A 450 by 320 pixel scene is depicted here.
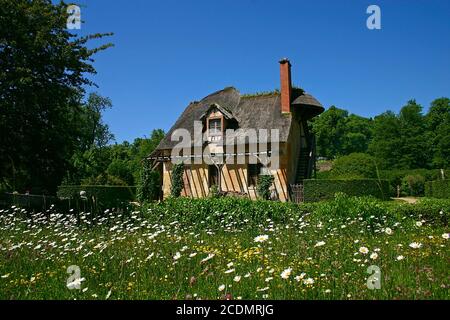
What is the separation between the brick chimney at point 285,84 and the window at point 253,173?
3.90m

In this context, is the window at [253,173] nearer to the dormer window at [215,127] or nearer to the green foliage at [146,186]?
the dormer window at [215,127]

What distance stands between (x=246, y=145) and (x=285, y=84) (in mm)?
4645

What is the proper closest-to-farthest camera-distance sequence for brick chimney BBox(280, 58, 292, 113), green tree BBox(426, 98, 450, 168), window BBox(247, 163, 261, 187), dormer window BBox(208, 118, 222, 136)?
window BBox(247, 163, 261, 187) → brick chimney BBox(280, 58, 292, 113) → dormer window BBox(208, 118, 222, 136) → green tree BBox(426, 98, 450, 168)

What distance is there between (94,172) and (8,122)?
20911 millimetres

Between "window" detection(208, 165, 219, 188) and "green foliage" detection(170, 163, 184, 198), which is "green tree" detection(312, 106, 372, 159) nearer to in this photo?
"window" detection(208, 165, 219, 188)

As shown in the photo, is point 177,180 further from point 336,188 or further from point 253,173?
point 336,188

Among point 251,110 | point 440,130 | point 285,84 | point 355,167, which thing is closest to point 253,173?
point 251,110

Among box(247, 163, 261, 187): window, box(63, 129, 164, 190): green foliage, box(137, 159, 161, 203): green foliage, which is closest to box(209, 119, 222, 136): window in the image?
box(247, 163, 261, 187): window

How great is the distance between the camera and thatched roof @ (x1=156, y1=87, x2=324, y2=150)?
77.9 feet

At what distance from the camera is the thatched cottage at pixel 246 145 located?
23.0 meters

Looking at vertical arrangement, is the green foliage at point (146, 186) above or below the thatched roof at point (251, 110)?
below

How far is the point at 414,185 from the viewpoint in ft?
98.0

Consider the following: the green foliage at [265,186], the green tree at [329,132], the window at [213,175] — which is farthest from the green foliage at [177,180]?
the green tree at [329,132]
